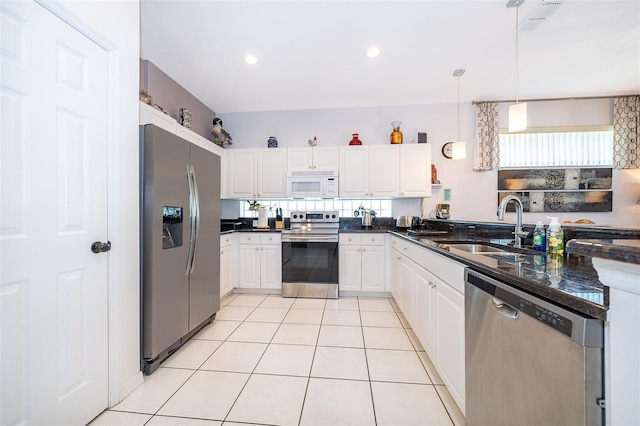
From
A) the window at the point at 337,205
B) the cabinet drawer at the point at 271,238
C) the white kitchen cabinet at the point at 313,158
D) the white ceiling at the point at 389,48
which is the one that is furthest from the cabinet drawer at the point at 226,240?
the white ceiling at the point at 389,48

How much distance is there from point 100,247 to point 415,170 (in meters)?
3.50

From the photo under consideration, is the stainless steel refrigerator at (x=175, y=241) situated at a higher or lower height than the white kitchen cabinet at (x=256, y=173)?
lower

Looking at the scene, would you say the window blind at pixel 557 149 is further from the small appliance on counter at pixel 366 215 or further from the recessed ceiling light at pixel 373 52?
the recessed ceiling light at pixel 373 52

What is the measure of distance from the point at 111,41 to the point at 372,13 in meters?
1.88

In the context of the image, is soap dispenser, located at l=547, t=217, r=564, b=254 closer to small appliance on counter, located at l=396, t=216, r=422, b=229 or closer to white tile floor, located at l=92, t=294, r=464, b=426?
white tile floor, located at l=92, t=294, r=464, b=426

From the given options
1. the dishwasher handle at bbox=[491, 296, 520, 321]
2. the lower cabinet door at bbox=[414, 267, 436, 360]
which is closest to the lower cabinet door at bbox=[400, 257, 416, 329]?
the lower cabinet door at bbox=[414, 267, 436, 360]

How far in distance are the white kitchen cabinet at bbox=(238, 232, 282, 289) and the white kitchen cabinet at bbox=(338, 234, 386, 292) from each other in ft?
2.86

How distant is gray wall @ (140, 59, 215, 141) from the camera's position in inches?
107

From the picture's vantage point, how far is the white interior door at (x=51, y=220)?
1.04 m

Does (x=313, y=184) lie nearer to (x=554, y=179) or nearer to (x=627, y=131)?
(x=554, y=179)

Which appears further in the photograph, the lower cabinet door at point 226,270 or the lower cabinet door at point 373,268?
the lower cabinet door at point 373,268

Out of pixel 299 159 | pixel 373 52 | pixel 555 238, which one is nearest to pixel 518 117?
pixel 555 238

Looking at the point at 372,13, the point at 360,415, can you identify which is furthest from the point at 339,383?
the point at 372,13

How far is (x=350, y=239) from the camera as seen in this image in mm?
3365
